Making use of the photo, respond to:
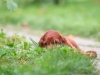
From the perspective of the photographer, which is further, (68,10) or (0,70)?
(68,10)

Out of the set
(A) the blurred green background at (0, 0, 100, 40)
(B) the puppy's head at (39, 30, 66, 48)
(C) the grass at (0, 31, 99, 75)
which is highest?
(A) the blurred green background at (0, 0, 100, 40)

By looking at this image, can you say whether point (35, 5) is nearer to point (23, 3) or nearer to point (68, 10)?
point (23, 3)

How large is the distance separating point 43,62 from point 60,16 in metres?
8.07

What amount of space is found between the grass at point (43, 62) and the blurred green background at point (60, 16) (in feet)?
14.2

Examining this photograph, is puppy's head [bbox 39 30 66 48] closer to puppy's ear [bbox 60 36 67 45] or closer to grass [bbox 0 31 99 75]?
puppy's ear [bbox 60 36 67 45]

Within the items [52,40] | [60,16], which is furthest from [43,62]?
[60,16]

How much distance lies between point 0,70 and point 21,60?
32.0 inches

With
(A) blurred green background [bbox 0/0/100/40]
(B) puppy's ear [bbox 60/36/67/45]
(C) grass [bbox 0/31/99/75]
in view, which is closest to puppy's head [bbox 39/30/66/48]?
(B) puppy's ear [bbox 60/36/67/45]

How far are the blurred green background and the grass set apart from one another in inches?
171

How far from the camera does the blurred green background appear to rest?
→ 11094 mm

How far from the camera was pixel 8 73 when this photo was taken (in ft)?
15.7

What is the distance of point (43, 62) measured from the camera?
4.88m

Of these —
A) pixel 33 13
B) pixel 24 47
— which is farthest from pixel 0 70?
pixel 33 13

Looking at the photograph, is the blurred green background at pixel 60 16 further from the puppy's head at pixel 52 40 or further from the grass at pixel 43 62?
the grass at pixel 43 62
